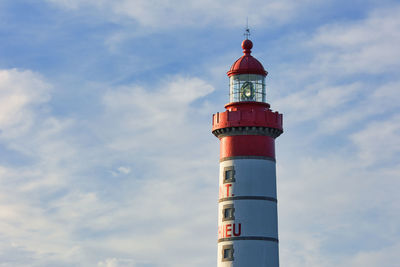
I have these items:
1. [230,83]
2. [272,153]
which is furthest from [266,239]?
[230,83]

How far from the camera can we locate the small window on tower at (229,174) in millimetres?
69438

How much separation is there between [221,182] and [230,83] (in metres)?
7.84

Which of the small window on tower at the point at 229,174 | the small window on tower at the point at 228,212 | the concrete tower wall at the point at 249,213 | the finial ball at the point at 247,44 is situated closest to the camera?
the concrete tower wall at the point at 249,213

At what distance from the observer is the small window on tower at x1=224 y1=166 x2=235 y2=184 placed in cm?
6944

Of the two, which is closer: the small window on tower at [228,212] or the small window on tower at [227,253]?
the small window on tower at [227,253]

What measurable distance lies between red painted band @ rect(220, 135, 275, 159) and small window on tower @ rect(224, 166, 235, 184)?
1.03 metres

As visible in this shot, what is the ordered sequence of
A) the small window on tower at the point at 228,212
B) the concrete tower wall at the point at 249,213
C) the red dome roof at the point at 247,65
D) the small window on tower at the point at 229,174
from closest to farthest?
the concrete tower wall at the point at 249,213 → the small window on tower at the point at 228,212 → the small window on tower at the point at 229,174 → the red dome roof at the point at 247,65

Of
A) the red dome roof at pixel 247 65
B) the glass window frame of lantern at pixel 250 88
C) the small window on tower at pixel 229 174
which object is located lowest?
the small window on tower at pixel 229 174

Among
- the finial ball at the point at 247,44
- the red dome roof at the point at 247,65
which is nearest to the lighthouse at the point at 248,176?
the red dome roof at the point at 247,65

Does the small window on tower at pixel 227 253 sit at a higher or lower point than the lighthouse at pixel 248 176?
lower

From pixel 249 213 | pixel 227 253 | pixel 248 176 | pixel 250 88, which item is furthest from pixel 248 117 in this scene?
pixel 227 253

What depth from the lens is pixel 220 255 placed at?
226 feet

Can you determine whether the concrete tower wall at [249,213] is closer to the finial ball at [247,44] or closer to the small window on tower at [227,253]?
the small window on tower at [227,253]

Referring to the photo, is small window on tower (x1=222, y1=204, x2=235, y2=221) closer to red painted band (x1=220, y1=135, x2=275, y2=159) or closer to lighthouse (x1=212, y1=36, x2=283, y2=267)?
lighthouse (x1=212, y1=36, x2=283, y2=267)
